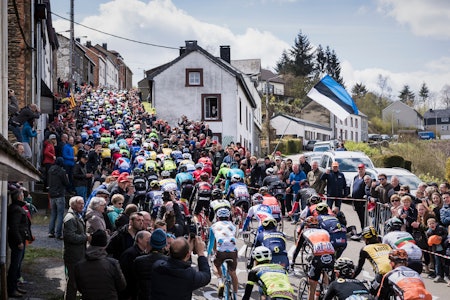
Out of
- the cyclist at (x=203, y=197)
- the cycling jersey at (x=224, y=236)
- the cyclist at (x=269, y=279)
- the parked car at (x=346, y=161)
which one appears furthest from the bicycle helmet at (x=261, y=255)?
the parked car at (x=346, y=161)

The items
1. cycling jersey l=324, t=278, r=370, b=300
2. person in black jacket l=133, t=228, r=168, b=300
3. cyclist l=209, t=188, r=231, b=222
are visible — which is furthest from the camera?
cyclist l=209, t=188, r=231, b=222

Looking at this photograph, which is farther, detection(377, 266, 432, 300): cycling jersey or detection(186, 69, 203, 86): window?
detection(186, 69, 203, 86): window

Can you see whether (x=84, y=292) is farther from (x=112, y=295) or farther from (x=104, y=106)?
(x=104, y=106)

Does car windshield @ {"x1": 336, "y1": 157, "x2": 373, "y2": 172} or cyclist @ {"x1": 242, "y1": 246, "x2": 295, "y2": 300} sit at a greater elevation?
car windshield @ {"x1": 336, "y1": 157, "x2": 373, "y2": 172}

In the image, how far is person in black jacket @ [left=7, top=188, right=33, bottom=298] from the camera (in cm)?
1052

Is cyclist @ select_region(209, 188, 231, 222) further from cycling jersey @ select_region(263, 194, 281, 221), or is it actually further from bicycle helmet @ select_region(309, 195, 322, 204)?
bicycle helmet @ select_region(309, 195, 322, 204)

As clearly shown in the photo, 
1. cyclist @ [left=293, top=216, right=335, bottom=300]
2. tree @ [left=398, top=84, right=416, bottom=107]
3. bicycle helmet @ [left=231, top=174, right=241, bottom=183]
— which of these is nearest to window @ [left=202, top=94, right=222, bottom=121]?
bicycle helmet @ [left=231, top=174, right=241, bottom=183]

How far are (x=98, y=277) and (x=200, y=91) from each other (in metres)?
38.9

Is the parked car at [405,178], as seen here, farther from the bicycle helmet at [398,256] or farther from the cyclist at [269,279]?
the cyclist at [269,279]

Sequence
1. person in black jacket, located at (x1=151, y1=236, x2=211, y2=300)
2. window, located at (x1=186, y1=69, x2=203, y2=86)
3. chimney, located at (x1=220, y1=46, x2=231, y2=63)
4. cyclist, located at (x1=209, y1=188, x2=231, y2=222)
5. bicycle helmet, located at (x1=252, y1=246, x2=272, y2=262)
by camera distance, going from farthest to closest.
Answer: chimney, located at (x1=220, y1=46, x2=231, y2=63)
window, located at (x1=186, y1=69, x2=203, y2=86)
cyclist, located at (x1=209, y1=188, x2=231, y2=222)
bicycle helmet, located at (x1=252, y1=246, x2=272, y2=262)
person in black jacket, located at (x1=151, y1=236, x2=211, y2=300)

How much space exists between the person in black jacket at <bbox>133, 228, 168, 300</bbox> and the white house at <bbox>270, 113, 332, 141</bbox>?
6481 cm

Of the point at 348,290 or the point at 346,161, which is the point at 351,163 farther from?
the point at 348,290

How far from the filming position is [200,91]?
4575cm

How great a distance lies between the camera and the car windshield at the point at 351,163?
24953 millimetres
